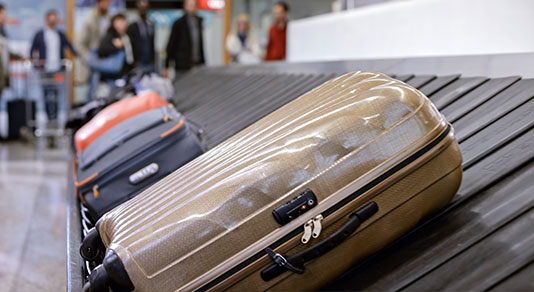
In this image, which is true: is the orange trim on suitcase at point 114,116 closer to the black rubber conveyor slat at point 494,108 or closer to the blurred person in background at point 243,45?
the black rubber conveyor slat at point 494,108

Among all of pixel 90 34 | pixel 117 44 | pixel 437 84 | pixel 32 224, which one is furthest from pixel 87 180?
pixel 90 34

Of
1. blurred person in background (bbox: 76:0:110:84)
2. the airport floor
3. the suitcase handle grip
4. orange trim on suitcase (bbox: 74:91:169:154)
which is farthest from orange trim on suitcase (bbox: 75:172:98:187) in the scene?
blurred person in background (bbox: 76:0:110:84)

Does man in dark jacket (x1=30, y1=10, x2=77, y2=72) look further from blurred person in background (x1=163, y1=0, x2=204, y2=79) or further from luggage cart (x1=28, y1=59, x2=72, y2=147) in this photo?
blurred person in background (x1=163, y1=0, x2=204, y2=79)

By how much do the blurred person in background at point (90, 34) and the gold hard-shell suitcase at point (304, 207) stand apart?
7898 mm

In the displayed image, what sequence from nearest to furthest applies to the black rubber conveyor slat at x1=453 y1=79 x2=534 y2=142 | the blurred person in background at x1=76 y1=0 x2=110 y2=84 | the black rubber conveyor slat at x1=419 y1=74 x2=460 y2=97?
1. the black rubber conveyor slat at x1=453 y1=79 x2=534 y2=142
2. the black rubber conveyor slat at x1=419 y1=74 x2=460 y2=97
3. the blurred person in background at x1=76 y1=0 x2=110 y2=84

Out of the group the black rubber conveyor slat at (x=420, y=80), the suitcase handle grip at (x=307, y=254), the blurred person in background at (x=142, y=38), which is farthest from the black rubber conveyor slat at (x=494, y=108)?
the blurred person in background at (x=142, y=38)

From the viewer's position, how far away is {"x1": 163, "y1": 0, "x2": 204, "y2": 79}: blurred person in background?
8016mm

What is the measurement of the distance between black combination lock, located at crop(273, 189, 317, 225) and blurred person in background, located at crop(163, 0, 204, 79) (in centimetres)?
695

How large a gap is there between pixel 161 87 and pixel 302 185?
3.54 metres

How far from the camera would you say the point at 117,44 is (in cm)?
773

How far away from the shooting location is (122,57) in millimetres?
7828

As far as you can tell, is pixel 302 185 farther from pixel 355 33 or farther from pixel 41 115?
pixel 41 115

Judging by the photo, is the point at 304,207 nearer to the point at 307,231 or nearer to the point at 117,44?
the point at 307,231

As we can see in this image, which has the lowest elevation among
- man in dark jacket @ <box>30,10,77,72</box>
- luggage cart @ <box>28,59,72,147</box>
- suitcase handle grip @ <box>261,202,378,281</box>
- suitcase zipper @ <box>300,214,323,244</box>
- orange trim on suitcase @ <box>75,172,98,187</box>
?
luggage cart @ <box>28,59,72,147</box>
